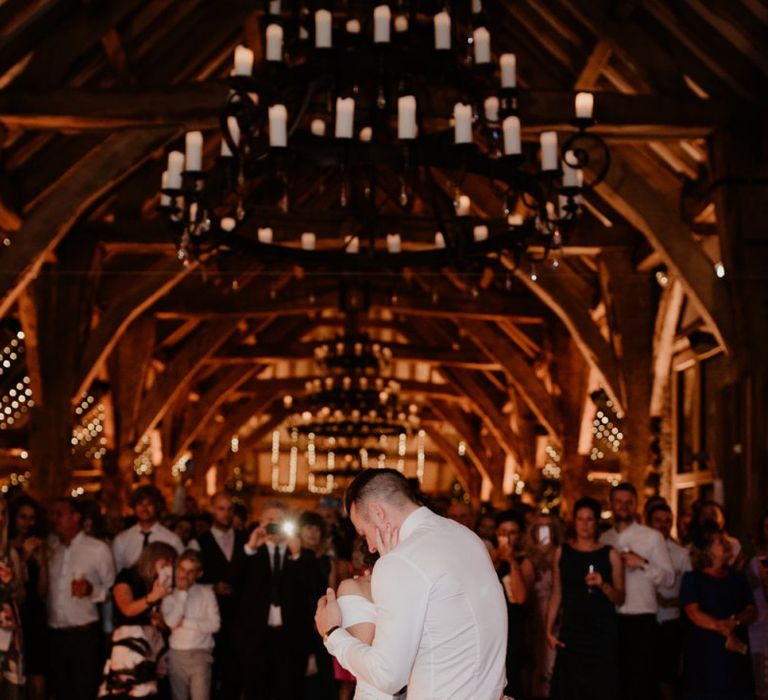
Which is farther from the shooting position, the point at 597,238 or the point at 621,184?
the point at 597,238

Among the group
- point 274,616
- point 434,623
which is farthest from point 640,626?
point 434,623

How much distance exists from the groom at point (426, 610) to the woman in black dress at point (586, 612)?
3.54 meters

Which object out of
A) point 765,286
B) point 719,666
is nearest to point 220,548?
point 719,666

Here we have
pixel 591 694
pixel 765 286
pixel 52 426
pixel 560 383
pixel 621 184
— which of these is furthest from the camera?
pixel 560 383

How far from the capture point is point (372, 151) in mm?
6812

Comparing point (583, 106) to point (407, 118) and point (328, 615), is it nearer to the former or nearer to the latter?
point (407, 118)

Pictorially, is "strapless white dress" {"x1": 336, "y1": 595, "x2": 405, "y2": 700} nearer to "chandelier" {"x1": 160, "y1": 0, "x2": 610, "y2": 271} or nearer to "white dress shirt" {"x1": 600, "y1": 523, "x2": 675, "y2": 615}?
"chandelier" {"x1": 160, "y1": 0, "x2": 610, "y2": 271}

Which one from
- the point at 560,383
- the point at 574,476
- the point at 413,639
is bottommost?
the point at 413,639

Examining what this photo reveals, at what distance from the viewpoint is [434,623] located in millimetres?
3092

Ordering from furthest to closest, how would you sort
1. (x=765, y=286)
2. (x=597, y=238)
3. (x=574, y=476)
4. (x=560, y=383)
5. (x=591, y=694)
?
(x=560, y=383) < (x=574, y=476) < (x=597, y=238) < (x=765, y=286) < (x=591, y=694)

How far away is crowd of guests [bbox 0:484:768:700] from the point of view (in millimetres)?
6746

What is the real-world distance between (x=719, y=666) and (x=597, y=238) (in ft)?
28.4

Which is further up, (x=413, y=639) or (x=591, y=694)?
(x=413, y=639)

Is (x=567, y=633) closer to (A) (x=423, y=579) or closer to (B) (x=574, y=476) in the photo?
(A) (x=423, y=579)
